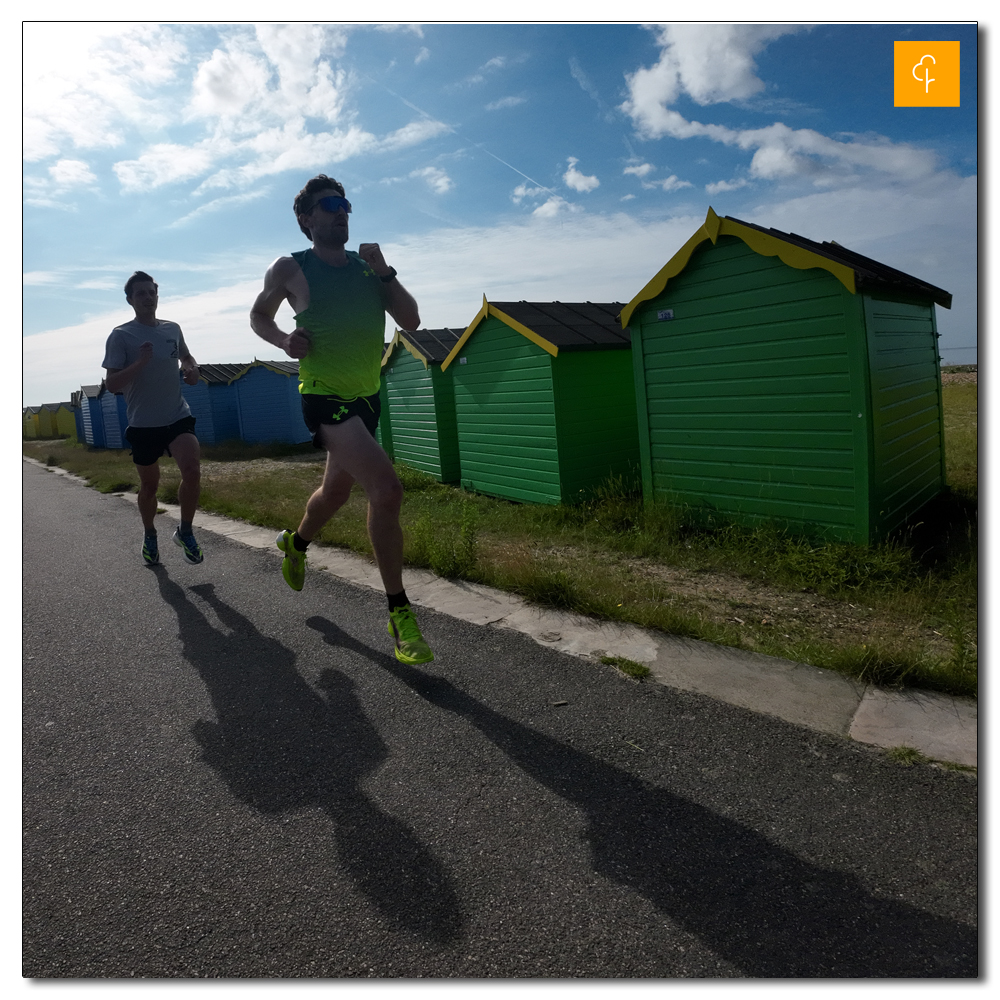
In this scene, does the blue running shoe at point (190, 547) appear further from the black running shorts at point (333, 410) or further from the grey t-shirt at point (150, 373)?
the black running shorts at point (333, 410)

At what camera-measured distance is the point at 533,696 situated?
9.73ft

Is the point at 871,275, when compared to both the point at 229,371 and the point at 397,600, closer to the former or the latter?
the point at 397,600

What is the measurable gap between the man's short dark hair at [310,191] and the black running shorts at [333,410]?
0.73 metres

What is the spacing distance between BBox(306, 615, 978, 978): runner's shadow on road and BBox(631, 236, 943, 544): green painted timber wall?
156 inches

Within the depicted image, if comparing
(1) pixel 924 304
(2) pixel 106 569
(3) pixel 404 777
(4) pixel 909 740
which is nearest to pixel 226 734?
(3) pixel 404 777

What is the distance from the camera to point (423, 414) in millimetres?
11906

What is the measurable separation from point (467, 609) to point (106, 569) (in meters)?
3.23

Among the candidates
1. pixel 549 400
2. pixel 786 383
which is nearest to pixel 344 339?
pixel 786 383

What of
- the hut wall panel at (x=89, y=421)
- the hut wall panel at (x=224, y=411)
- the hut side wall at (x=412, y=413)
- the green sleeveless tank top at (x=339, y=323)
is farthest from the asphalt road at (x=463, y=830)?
the hut wall panel at (x=89, y=421)

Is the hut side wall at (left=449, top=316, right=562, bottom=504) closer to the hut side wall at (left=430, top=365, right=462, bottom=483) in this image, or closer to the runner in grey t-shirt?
the hut side wall at (left=430, top=365, right=462, bottom=483)

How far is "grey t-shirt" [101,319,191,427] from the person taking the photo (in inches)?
200

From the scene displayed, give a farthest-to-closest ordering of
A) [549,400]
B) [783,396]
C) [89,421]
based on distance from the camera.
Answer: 1. [89,421]
2. [549,400]
3. [783,396]

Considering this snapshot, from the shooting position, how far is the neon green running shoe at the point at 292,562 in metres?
4.16

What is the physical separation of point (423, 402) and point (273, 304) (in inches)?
338
